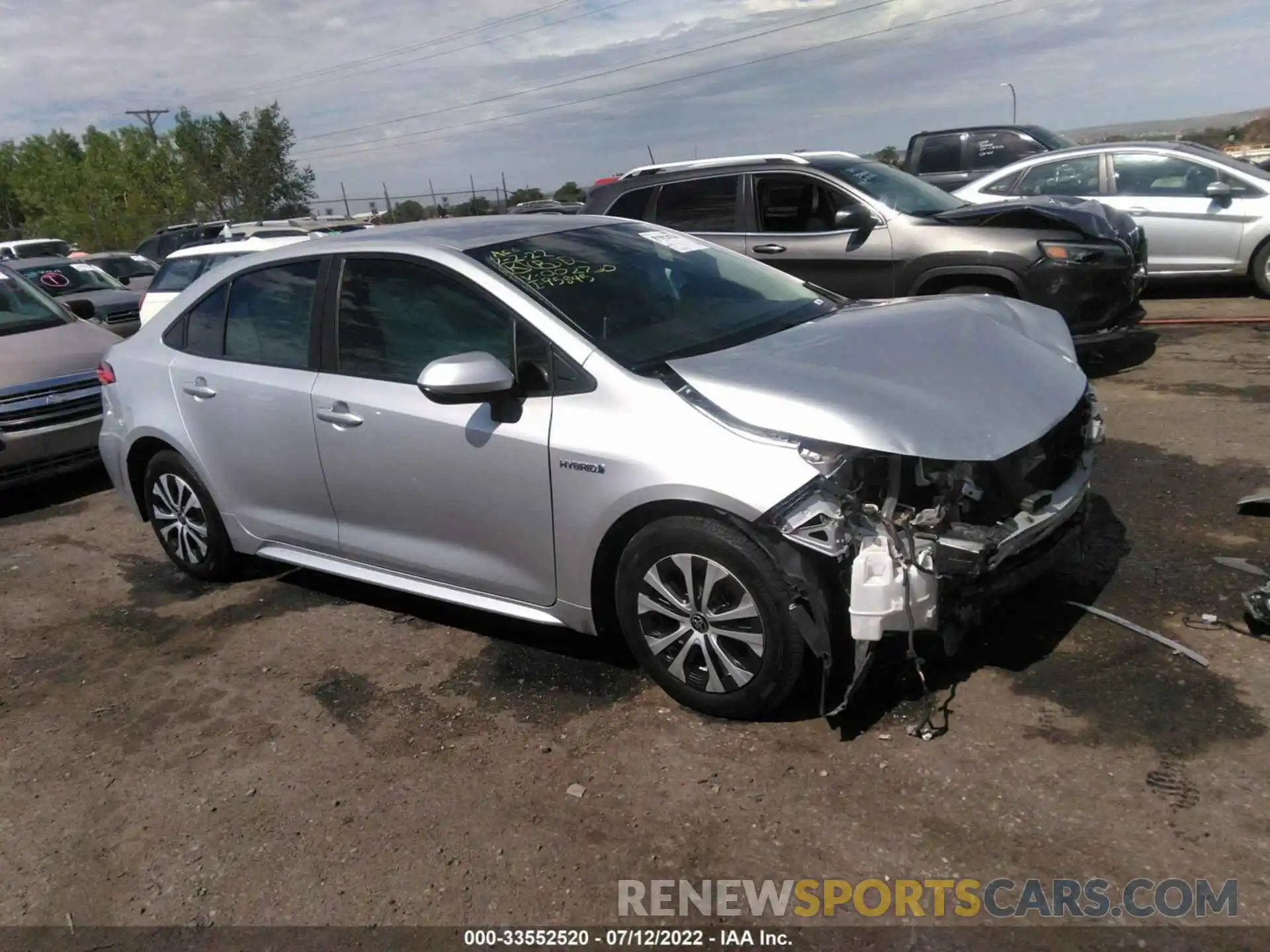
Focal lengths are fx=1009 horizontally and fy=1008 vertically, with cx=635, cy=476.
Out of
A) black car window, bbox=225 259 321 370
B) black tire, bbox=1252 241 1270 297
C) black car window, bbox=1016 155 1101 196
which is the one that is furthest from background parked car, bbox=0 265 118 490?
black tire, bbox=1252 241 1270 297

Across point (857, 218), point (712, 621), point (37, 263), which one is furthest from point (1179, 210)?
point (37, 263)

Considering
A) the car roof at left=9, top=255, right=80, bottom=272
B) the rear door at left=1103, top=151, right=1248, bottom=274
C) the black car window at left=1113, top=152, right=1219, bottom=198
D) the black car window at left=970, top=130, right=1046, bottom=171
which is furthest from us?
the car roof at left=9, top=255, right=80, bottom=272

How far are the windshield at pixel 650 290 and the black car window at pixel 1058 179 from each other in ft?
22.1

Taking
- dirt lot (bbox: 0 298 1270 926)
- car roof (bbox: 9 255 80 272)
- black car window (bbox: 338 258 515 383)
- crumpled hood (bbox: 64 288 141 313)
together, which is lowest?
crumpled hood (bbox: 64 288 141 313)

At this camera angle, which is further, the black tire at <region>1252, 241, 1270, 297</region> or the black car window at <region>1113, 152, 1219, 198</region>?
the black car window at <region>1113, 152, 1219, 198</region>

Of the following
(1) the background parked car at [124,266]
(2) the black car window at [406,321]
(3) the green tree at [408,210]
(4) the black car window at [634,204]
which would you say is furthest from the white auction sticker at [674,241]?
(3) the green tree at [408,210]

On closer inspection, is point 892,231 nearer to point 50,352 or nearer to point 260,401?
point 260,401

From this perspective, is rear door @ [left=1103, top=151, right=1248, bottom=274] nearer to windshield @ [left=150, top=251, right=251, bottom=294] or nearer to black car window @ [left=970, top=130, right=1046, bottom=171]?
black car window @ [left=970, top=130, right=1046, bottom=171]

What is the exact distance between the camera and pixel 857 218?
773 centimetres

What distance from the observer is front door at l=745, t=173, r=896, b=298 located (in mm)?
7754

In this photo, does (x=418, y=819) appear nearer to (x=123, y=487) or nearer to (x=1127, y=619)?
(x=1127, y=619)

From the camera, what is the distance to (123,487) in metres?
5.57

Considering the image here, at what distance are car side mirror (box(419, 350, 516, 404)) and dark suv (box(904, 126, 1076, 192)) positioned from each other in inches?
440

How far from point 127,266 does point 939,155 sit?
14692 mm
